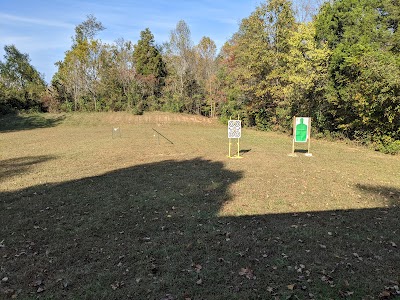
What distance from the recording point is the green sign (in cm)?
1382

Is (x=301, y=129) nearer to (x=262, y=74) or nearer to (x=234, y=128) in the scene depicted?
(x=234, y=128)

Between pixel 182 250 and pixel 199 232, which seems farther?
pixel 199 232

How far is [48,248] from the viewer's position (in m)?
4.83

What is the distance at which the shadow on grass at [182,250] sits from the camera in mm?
3723

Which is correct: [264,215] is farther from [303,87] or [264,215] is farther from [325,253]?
[303,87]

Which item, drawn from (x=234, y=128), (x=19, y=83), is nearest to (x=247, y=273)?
(x=234, y=128)

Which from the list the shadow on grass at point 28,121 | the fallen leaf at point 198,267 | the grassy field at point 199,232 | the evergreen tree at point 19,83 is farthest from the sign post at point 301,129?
the evergreen tree at point 19,83

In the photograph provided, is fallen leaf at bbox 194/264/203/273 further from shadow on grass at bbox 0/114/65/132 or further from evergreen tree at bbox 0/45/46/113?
evergreen tree at bbox 0/45/46/113

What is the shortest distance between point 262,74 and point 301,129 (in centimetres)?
1414

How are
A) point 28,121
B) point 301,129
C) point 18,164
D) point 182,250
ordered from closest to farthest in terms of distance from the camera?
point 182,250 < point 18,164 < point 301,129 < point 28,121

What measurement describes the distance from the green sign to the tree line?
4188mm

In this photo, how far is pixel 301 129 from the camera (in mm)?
13852

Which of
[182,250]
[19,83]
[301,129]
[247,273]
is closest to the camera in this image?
[247,273]

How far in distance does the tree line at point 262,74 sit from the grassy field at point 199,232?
21.9 ft
